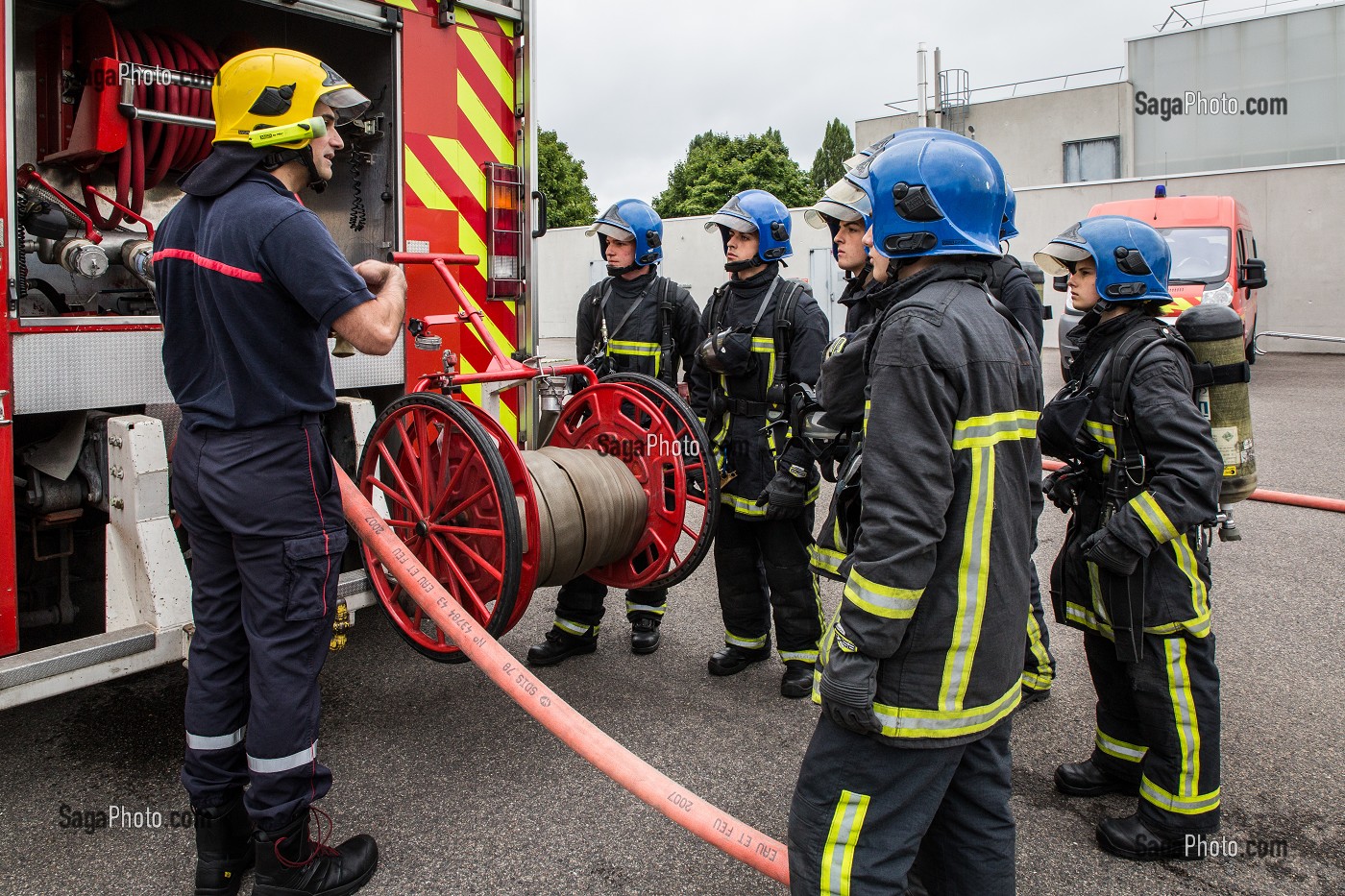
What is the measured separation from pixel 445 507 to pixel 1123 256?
7.68 ft

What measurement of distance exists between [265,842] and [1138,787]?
2.57 meters

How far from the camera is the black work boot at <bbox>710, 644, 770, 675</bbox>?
4.22 metres

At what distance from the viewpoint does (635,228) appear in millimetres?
4555

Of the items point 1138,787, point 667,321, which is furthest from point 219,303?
point 1138,787

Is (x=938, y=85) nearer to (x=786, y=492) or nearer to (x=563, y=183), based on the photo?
(x=563, y=183)

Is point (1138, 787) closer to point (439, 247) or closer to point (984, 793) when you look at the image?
point (984, 793)

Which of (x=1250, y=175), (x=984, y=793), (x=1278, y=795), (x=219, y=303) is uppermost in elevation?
(x=1250, y=175)

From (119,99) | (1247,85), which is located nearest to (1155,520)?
(119,99)

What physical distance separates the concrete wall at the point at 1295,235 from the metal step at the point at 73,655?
66.7 ft

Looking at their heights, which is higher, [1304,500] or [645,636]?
[1304,500]

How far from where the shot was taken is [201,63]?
4.15 m

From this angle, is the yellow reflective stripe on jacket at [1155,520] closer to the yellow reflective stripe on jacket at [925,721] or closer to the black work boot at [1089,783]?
the black work boot at [1089,783]

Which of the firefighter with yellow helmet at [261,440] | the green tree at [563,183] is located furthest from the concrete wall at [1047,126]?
the firefighter with yellow helmet at [261,440]

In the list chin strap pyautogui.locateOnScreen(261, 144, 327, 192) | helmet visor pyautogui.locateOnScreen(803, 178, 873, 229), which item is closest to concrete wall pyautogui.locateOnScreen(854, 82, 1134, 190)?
helmet visor pyautogui.locateOnScreen(803, 178, 873, 229)
